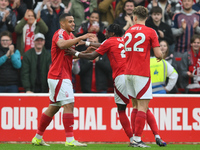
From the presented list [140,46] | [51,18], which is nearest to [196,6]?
[51,18]

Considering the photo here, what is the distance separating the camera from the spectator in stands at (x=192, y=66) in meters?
11.7

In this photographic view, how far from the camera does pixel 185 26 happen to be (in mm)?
12391

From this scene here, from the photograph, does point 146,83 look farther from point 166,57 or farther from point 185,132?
point 166,57

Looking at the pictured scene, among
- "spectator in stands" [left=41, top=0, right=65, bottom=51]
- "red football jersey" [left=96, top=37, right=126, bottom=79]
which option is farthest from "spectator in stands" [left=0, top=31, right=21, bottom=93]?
"red football jersey" [left=96, top=37, right=126, bottom=79]

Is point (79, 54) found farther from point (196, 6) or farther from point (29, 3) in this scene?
point (196, 6)

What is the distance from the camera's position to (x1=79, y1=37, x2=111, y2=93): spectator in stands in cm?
1145

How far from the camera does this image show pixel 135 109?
828 centimetres

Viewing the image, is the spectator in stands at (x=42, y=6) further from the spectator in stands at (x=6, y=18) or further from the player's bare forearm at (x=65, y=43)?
the player's bare forearm at (x=65, y=43)

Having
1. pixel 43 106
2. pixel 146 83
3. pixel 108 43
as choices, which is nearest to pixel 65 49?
pixel 108 43

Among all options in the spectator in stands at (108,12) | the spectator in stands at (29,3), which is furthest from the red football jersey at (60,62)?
the spectator in stands at (29,3)

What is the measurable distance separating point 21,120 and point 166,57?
169 inches

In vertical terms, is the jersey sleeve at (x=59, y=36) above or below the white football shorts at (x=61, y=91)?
above

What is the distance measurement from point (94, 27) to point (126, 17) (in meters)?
1.10

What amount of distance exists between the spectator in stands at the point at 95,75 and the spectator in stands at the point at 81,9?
1.63m
